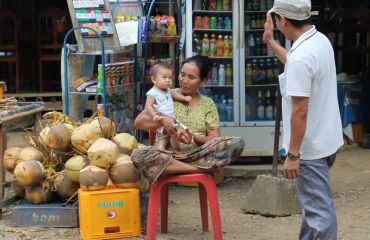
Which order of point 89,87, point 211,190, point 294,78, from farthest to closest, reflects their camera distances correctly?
1. point 89,87
2. point 211,190
3. point 294,78

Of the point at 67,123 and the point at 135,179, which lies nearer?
the point at 135,179

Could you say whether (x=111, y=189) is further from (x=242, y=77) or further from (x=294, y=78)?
(x=242, y=77)

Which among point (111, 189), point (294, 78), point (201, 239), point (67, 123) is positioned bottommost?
point (201, 239)

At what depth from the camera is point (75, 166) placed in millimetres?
5254

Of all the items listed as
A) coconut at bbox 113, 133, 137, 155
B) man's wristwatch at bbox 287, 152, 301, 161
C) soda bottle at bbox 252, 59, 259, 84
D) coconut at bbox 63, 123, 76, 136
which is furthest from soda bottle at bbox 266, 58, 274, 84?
man's wristwatch at bbox 287, 152, 301, 161

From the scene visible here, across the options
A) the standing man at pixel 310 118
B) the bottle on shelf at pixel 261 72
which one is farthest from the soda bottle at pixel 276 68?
the standing man at pixel 310 118

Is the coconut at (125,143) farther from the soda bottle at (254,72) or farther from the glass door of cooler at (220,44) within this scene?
the soda bottle at (254,72)

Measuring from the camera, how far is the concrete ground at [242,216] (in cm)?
525

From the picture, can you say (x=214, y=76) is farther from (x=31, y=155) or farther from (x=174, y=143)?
(x=174, y=143)

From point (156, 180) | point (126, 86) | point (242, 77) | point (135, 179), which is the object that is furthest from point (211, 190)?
point (242, 77)

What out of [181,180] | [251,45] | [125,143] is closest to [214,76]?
[251,45]

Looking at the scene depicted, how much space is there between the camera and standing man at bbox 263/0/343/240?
12.1 ft

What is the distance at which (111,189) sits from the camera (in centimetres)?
506

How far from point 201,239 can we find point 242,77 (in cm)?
276
